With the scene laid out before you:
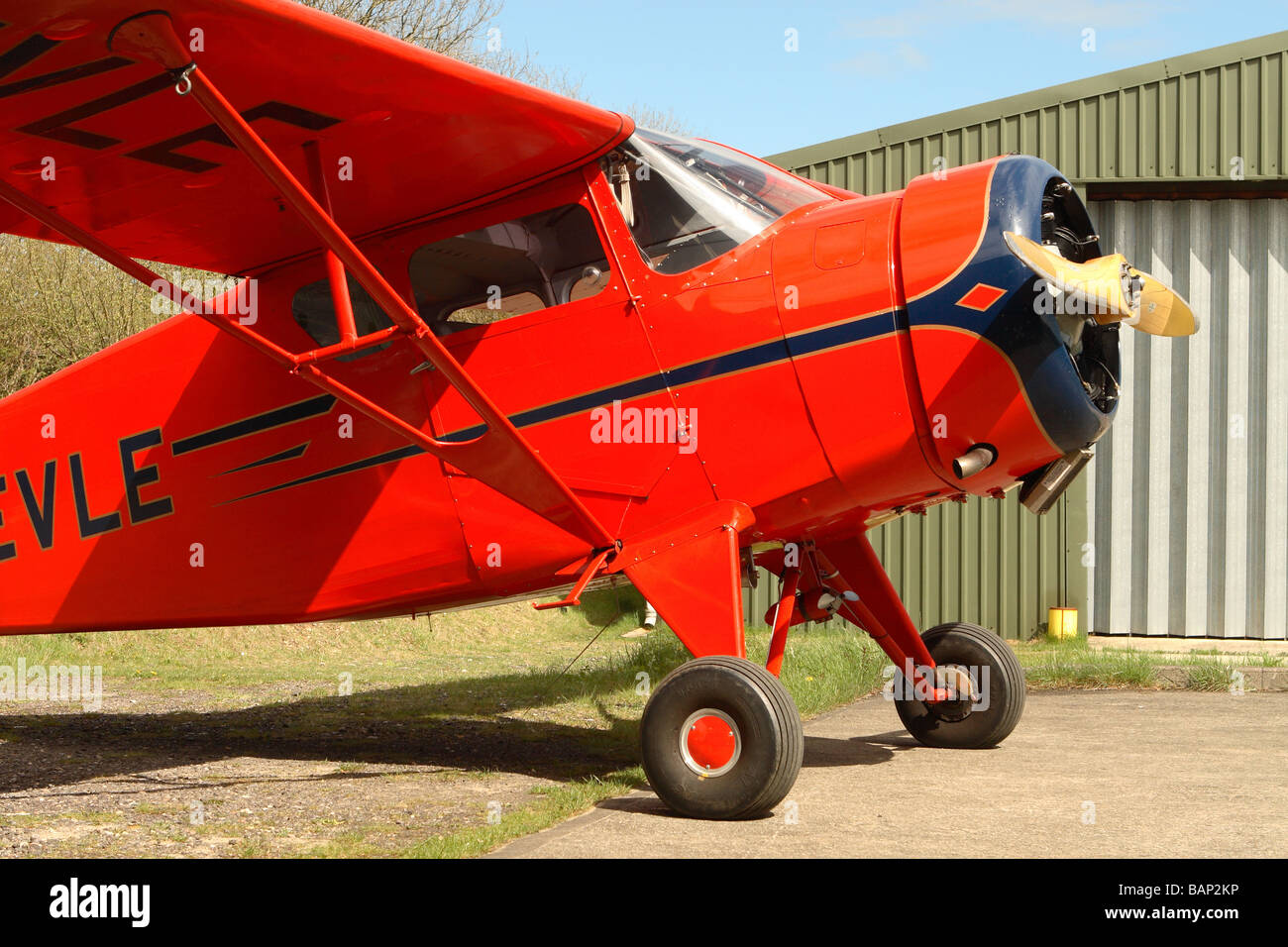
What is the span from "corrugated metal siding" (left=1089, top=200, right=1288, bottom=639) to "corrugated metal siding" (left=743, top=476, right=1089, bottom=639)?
1.79ft

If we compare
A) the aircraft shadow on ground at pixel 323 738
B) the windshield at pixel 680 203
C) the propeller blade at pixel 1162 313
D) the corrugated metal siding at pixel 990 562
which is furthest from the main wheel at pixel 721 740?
the corrugated metal siding at pixel 990 562

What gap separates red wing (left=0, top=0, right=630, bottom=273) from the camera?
4801 mm

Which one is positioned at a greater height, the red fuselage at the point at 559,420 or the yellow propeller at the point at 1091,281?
the yellow propeller at the point at 1091,281

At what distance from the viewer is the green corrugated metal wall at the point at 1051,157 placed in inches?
482

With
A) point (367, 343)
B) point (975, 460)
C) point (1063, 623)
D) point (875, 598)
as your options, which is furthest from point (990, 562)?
point (367, 343)

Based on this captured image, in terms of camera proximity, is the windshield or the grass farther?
the grass

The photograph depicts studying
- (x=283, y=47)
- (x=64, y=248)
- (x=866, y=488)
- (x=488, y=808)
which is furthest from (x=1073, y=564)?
(x=64, y=248)

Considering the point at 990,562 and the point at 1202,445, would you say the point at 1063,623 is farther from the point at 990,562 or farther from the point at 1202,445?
the point at 1202,445

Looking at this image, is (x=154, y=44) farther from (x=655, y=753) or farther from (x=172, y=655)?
(x=172, y=655)

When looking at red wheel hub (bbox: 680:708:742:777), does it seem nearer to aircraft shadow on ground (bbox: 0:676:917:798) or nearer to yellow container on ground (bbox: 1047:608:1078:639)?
aircraft shadow on ground (bbox: 0:676:917:798)

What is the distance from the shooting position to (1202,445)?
12.8m

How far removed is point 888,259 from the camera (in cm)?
545

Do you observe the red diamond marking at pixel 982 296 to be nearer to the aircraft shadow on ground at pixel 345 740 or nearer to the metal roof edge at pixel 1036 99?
the aircraft shadow on ground at pixel 345 740

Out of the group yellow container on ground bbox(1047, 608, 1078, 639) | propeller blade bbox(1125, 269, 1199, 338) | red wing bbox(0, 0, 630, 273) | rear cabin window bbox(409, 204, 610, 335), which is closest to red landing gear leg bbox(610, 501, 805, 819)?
rear cabin window bbox(409, 204, 610, 335)
